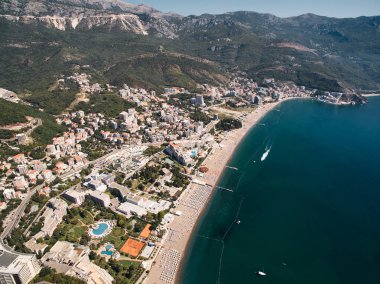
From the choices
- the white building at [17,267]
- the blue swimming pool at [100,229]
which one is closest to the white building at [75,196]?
the blue swimming pool at [100,229]

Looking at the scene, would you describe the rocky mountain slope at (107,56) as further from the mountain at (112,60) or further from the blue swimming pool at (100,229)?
the blue swimming pool at (100,229)

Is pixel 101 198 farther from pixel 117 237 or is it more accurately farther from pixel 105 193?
pixel 117 237

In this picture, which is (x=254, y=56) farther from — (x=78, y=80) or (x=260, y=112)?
(x=78, y=80)

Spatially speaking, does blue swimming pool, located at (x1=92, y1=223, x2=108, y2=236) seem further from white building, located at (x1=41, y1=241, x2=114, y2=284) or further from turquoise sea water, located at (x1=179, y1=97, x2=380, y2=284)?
turquoise sea water, located at (x1=179, y1=97, x2=380, y2=284)

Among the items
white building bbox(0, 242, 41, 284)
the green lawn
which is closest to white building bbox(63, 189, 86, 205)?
the green lawn

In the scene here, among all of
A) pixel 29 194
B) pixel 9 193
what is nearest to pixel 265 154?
pixel 29 194

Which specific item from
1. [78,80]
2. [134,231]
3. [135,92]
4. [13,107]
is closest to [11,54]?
[78,80]
